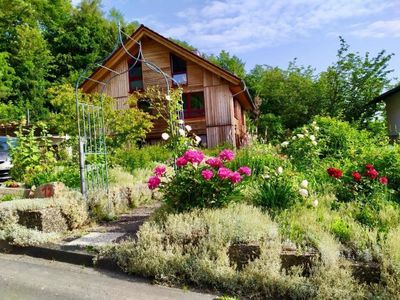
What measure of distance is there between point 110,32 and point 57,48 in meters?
5.46

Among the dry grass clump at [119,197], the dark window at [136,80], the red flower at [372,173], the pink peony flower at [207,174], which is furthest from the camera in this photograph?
the dark window at [136,80]

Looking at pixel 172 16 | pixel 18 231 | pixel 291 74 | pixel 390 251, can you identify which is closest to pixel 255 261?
pixel 390 251

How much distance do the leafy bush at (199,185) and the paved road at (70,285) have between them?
1312 mm

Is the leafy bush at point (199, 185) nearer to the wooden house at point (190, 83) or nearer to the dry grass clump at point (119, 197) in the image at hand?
the dry grass clump at point (119, 197)

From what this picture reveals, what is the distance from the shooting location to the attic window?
1999 cm

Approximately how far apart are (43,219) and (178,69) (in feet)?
54.1

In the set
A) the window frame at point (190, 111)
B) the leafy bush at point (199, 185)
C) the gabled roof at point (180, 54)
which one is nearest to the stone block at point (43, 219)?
the leafy bush at point (199, 185)

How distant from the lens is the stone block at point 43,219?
4.82 m

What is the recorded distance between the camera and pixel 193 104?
20.2 metres

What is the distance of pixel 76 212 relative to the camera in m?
5.21

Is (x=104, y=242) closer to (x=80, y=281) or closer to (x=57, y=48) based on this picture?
(x=80, y=281)

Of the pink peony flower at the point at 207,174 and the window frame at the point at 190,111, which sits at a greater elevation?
the window frame at the point at 190,111

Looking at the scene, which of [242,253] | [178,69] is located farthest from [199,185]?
[178,69]

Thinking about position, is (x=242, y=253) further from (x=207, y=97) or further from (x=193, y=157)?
(x=207, y=97)
